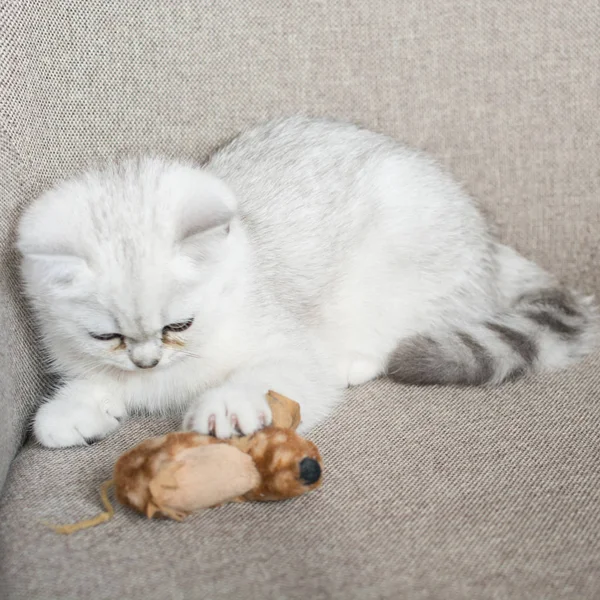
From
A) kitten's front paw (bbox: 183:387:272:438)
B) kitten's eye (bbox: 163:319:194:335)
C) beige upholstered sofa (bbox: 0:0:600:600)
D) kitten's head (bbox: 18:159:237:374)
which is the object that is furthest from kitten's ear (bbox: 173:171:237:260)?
beige upholstered sofa (bbox: 0:0:600:600)

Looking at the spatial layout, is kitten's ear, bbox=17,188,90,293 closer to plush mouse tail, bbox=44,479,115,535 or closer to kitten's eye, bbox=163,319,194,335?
kitten's eye, bbox=163,319,194,335

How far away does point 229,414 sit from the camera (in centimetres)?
129

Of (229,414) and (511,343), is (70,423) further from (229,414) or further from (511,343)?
(511,343)

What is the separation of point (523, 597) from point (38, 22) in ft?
4.66

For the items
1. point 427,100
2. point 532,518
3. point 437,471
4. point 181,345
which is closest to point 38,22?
point 181,345

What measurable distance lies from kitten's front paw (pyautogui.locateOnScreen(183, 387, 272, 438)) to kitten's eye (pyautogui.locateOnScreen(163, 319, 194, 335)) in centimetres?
13

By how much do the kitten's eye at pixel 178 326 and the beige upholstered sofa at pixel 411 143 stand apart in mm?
248

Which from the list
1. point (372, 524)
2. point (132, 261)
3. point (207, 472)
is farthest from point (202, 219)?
point (372, 524)

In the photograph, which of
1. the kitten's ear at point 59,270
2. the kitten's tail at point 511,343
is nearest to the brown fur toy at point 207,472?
the kitten's ear at point 59,270

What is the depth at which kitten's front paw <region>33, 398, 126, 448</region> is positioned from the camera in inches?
57.0

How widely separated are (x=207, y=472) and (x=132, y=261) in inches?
15.3

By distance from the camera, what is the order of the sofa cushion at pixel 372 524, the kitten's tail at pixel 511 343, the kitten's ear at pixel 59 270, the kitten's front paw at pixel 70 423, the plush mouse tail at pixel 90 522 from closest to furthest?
the sofa cushion at pixel 372 524, the plush mouse tail at pixel 90 522, the kitten's ear at pixel 59 270, the kitten's front paw at pixel 70 423, the kitten's tail at pixel 511 343

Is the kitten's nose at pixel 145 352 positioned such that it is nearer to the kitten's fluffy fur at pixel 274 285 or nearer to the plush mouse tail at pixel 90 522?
the kitten's fluffy fur at pixel 274 285

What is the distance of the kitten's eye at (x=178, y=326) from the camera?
Result: 4.50 ft
